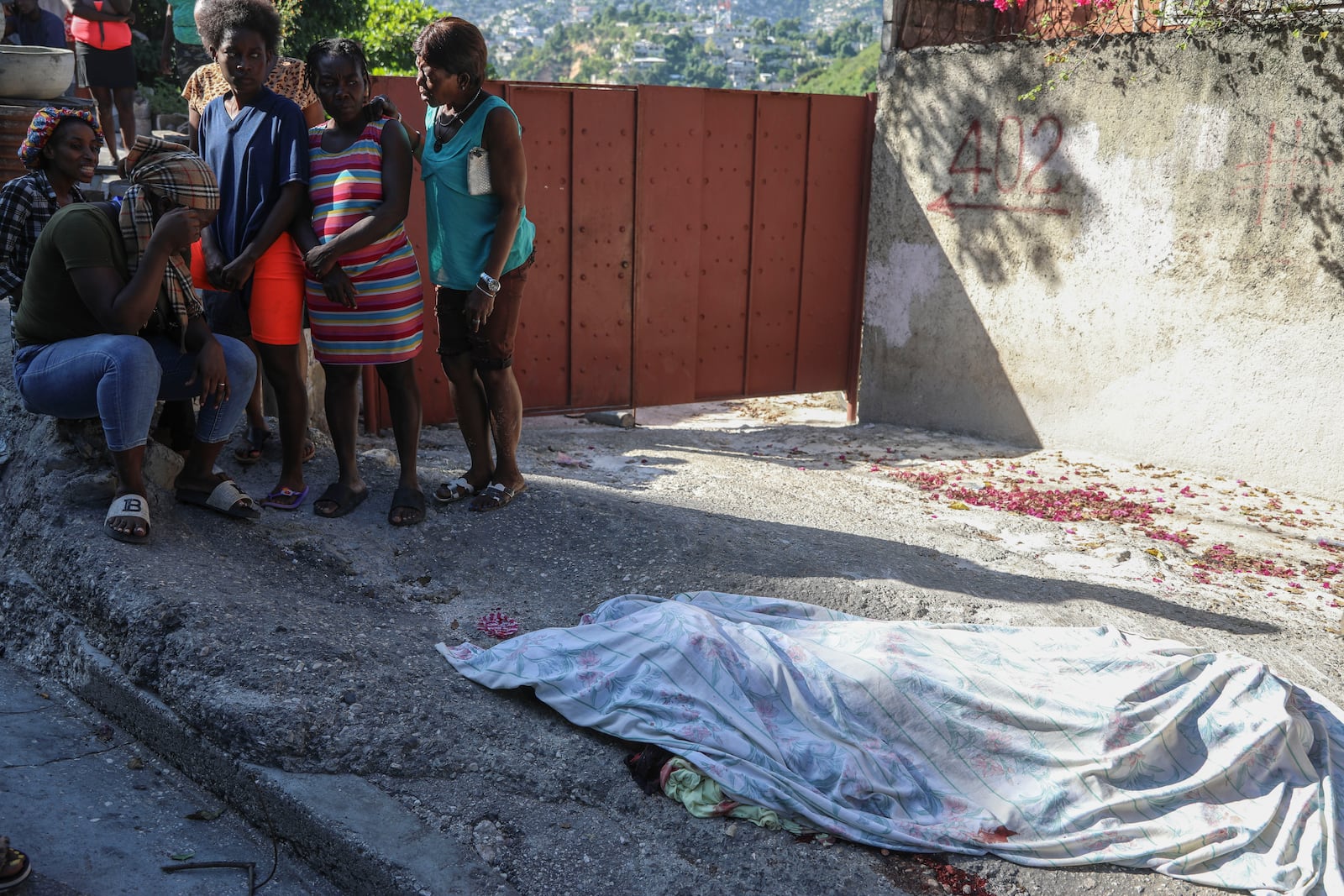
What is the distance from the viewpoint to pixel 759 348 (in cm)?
767

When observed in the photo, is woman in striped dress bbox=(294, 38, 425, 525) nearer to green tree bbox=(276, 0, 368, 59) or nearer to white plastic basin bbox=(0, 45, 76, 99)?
white plastic basin bbox=(0, 45, 76, 99)

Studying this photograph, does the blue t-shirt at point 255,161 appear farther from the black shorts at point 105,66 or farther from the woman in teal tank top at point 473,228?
the black shorts at point 105,66

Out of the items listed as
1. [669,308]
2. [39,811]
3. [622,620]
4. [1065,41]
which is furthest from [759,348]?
[39,811]

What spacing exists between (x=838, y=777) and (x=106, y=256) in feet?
8.95

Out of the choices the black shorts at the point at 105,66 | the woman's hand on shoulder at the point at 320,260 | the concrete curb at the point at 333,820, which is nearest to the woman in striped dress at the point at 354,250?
the woman's hand on shoulder at the point at 320,260

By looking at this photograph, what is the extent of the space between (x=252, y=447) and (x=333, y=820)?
7.76 ft

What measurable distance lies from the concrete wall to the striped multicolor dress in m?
3.97

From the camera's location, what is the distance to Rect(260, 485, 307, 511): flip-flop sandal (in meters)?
4.26

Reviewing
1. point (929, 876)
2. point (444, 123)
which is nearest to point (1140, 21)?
point (444, 123)

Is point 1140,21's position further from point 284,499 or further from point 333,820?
point 333,820

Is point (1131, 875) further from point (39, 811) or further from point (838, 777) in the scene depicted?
point (39, 811)

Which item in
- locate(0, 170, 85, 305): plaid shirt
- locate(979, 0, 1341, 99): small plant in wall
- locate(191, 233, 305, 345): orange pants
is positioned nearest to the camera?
locate(0, 170, 85, 305): plaid shirt

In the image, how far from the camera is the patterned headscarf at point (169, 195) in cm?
364

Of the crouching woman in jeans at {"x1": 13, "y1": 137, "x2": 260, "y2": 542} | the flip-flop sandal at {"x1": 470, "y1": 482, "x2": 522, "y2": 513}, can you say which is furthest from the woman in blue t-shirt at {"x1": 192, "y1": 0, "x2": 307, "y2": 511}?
the flip-flop sandal at {"x1": 470, "y1": 482, "x2": 522, "y2": 513}
